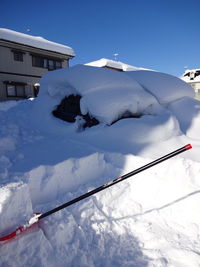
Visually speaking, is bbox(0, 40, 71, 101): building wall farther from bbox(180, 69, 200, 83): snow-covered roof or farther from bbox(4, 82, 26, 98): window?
bbox(180, 69, 200, 83): snow-covered roof

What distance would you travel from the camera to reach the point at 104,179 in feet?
7.69

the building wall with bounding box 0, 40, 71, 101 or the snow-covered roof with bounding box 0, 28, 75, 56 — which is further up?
the snow-covered roof with bounding box 0, 28, 75, 56

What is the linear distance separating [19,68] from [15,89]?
1.79 m

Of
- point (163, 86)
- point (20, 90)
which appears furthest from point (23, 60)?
point (163, 86)

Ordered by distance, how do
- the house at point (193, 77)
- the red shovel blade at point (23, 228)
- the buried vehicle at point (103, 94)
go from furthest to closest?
the house at point (193, 77), the buried vehicle at point (103, 94), the red shovel blade at point (23, 228)

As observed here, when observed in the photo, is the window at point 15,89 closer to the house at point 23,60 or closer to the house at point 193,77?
the house at point 23,60

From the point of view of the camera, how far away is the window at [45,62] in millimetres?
14600

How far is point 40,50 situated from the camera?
14.3m

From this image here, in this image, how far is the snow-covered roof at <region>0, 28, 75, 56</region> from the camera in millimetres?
12330

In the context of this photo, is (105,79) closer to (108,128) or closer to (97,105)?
(97,105)

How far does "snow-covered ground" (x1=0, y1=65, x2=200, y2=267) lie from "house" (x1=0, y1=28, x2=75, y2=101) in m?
11.0

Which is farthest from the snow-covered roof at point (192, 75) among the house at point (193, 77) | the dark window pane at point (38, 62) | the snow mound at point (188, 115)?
the snow mound at point (188, 115)

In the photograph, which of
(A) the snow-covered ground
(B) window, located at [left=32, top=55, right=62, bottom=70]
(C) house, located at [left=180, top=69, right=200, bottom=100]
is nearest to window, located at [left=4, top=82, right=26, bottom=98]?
(B) window, located at [left=32, top=55, right=62, bottom=70]

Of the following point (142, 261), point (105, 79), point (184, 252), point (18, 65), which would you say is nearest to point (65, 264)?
point (142, 261)
